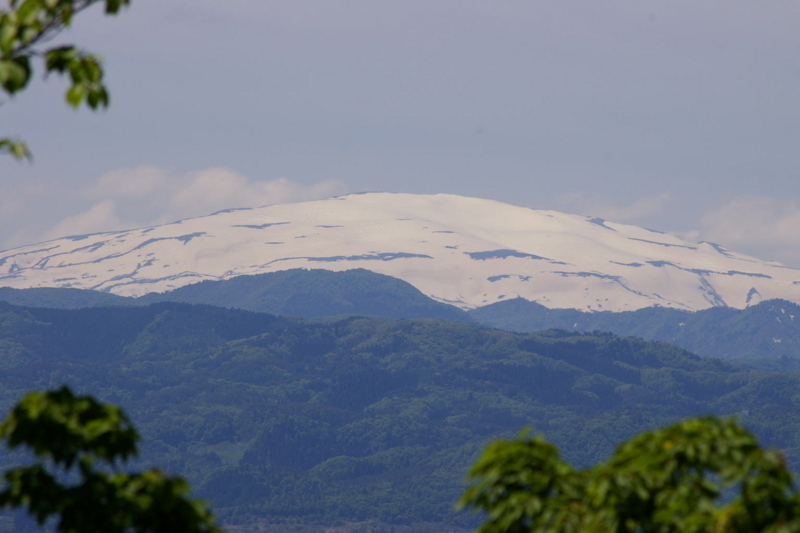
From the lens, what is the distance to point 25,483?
17.8 m

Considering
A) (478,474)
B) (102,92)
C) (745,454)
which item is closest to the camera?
(102,92)

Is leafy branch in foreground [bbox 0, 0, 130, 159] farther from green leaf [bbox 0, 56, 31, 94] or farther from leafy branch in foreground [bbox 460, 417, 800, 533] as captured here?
leafy branch in foreground [bbox 460, 417, 800, 533]

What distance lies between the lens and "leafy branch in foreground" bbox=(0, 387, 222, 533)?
17.5 m

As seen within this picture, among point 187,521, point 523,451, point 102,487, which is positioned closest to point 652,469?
point 523,451

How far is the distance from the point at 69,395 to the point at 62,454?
96 cm

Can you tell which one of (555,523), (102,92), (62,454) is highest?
(102,92)

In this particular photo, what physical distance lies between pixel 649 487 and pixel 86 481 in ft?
28.4

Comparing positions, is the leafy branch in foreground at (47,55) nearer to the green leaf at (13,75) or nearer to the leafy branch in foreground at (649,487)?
the green leaf at (13,75)

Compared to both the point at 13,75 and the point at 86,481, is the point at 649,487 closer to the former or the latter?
the point at 86,481

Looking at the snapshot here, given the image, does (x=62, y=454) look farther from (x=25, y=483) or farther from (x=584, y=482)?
(x=584, y=482)

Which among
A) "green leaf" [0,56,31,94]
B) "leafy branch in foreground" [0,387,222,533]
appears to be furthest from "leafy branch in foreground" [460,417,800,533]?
"green leaf" [0,56,31,94]

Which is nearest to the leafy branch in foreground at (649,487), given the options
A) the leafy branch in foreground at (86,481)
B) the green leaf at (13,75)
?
the leafy branch in foreground at (86,481)

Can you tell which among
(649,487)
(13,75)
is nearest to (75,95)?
(13,75)

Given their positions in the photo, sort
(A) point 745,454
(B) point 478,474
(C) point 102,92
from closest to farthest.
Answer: (C) point 102,92 < (A) point 745,454 < (B) point 478,474
